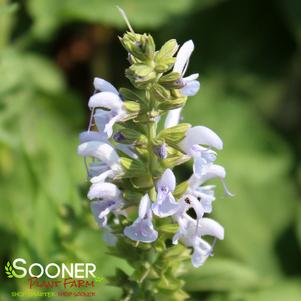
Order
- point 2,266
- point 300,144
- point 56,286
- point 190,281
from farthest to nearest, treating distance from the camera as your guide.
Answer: point 300,144
point 2,266
point 190,281
point 56,286


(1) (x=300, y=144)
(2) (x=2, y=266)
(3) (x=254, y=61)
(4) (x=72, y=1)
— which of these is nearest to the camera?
(2) (x=2, y=266)

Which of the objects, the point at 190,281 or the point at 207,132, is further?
the point at 190,281

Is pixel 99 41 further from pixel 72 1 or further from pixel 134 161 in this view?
pixel 134 161

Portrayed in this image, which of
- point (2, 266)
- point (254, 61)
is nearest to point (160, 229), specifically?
point (2, 266)

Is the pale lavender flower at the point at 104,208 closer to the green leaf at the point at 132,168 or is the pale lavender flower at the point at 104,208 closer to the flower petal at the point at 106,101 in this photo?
the green leaf at the point at 132,168

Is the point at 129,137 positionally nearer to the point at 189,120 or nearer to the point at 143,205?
the point at 143,205

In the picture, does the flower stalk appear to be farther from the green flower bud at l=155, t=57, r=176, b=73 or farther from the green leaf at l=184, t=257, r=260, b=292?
the green leaf at l=184, t=257, r=260, b=292
